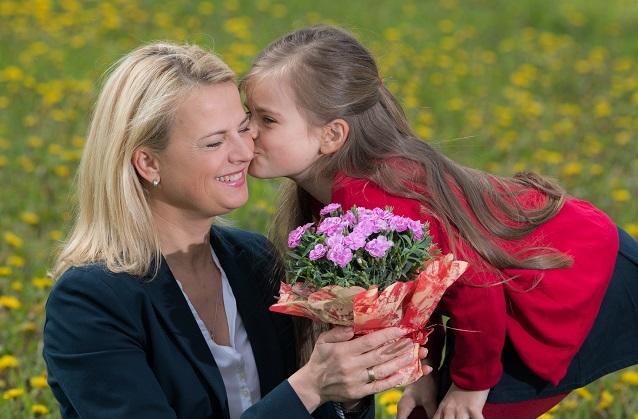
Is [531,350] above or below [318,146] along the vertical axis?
below

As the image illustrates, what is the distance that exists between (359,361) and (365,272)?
0.74 ft

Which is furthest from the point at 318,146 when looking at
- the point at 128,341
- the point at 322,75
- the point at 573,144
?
the point at 573,144

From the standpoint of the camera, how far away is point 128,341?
2.67m

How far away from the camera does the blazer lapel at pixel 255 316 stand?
9.75ft

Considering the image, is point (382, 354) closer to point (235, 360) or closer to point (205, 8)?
point (235, 360)

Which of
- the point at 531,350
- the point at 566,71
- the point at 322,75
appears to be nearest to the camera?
the point at 531,350

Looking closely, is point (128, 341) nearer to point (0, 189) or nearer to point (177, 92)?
point (177, 92)

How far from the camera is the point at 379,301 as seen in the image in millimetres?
2320

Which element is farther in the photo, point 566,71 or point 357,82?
point 566,71

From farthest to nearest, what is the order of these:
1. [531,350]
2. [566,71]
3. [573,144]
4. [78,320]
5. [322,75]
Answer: [566,71] < [573,144] < [322,75] < [531,350] < [78,320]

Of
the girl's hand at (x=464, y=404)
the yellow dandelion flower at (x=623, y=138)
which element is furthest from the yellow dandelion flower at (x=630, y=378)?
the yellow dandelion flower at (x=623, y=138)

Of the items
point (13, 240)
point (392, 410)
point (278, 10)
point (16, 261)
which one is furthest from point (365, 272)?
point (278, 10)

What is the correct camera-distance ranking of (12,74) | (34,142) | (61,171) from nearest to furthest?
(61,171) → (34,142) → (12,74)

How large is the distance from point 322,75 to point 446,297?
695 millimetres
